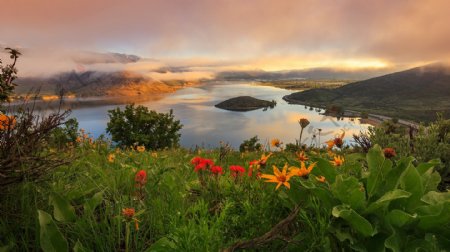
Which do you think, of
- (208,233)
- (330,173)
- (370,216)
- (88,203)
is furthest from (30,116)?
Result: (370,216)

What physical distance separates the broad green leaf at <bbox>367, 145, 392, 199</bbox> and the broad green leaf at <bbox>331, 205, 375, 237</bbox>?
1.38 ft

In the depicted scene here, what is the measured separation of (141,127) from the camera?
62125 mm

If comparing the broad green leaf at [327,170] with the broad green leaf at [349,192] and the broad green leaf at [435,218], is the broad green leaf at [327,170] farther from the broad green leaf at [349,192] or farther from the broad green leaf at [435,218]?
the broad green leaf at [435,218]

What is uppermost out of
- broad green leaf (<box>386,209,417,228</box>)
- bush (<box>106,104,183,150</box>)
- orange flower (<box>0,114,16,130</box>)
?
orange flower (<box>0,114,16,130</box>)

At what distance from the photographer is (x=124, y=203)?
10.0 ft

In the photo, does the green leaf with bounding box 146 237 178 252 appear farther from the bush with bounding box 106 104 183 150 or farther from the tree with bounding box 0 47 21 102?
the bush with bounding box 106 104 183 150

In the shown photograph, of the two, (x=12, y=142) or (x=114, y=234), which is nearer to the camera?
(x=114, y=234)

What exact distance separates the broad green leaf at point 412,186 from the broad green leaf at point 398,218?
0.24m

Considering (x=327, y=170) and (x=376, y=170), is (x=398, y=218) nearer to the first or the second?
(x=376, y=170)

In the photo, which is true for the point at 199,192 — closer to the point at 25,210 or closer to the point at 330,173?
the point at 330,173

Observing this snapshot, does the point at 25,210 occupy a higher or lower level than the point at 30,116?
lower

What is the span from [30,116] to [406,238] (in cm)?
354

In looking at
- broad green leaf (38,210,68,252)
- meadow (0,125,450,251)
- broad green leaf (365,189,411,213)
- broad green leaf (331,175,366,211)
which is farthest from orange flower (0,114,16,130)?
broad green leaf (365,189,411,213)

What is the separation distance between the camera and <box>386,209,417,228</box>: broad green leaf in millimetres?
2403
